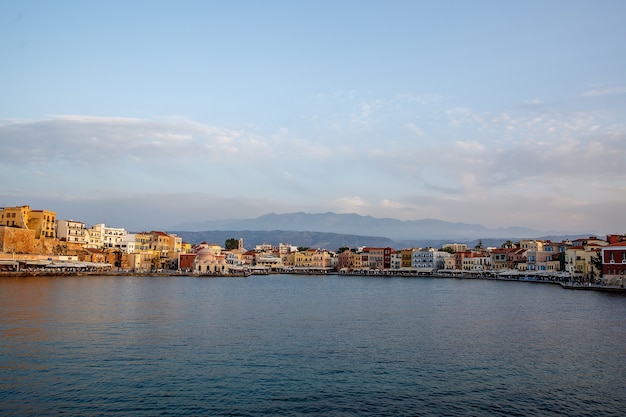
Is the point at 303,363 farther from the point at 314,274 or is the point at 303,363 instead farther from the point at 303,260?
the point at 303,260

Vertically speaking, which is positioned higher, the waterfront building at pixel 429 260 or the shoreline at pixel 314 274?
the waterfront building at pixel 429 260

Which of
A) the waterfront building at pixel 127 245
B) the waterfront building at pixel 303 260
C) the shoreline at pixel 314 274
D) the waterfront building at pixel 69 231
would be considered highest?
the waterfront building at pixel 69 231

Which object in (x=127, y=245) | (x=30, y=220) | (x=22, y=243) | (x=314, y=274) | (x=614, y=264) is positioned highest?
(x=30, y=220)

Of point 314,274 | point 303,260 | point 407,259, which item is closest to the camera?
point 407,259

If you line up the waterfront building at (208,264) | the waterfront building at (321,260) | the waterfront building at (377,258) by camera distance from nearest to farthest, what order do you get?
the waterfront building at (208,264)
the waterfront building at (377,258)
the waterfront building at (321,260)

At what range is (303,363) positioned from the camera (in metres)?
23.0

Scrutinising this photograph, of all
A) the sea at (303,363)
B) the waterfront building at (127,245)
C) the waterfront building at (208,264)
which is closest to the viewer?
the sea at (303,363)

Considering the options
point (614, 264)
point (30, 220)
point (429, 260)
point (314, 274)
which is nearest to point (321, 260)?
point (314, 274)

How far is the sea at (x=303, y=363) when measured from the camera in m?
17.8

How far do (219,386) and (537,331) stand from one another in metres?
22.2

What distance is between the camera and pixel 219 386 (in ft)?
64.1

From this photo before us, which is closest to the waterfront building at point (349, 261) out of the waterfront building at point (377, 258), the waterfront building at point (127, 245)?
the waterfront building at point (377, 258)

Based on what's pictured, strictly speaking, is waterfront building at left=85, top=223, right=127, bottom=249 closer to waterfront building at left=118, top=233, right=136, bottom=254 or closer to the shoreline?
waterfront building at left=118, top=233, right=136, bottom=254

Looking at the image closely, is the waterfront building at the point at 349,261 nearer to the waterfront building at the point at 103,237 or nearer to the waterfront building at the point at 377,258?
the waterfront building at the point at 377,258
